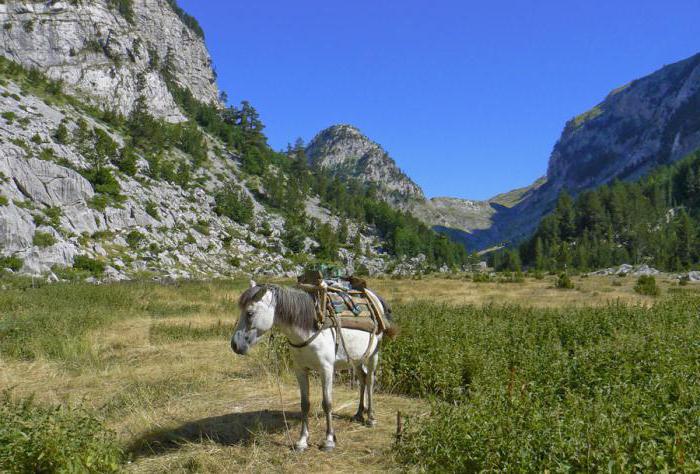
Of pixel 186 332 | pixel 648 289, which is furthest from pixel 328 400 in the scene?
pixel 648 289

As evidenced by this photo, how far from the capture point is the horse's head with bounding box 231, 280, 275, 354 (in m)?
5.38

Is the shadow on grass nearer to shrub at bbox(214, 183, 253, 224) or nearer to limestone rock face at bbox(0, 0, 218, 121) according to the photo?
shrub at bbox(214, 183, 253, 224)

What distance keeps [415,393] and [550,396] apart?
3.07 m

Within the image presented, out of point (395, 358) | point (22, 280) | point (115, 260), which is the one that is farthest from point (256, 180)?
point (395, 358)

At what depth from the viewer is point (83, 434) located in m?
5.22

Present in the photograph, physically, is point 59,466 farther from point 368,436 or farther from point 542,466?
point 542,466

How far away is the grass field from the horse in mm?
755

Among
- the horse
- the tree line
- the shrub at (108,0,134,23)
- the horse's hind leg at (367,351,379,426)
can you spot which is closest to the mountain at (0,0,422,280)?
the shrub at (108,0,134,23)

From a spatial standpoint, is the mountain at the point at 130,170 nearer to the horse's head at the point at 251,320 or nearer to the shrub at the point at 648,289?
the horse's head at the point at 251,320

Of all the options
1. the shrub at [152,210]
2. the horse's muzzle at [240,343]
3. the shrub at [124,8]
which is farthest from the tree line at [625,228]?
the shrub at [124,8]

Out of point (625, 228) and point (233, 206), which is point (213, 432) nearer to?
point (233, 206)

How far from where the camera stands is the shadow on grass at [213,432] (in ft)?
20.6

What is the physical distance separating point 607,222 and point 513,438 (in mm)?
121995

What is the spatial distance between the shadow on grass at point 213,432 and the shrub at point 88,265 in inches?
1501
